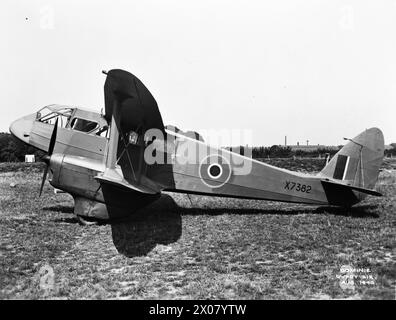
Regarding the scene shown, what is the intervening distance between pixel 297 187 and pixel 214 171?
234 cm

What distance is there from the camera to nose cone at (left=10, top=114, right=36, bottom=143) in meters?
8.99

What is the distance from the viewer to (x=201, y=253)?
617cm

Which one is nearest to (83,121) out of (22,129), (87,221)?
(22,129)

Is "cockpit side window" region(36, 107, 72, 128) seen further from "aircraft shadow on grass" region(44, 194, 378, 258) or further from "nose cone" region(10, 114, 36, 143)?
"aircraft shadow on grass" region(44, 194, 378, 258)

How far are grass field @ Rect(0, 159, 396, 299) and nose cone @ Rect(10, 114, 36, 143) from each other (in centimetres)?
210

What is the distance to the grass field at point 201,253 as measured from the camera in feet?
15.0

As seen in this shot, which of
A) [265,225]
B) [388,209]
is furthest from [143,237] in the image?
[388,209]

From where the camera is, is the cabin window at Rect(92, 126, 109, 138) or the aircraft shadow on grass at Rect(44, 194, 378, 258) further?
the cabin window at Rect(92, 126, 109, 138)

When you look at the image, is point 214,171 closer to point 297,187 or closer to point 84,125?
point 297,187

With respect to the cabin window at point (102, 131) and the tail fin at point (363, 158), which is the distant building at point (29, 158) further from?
Result: the tail fin at point (363, 158)

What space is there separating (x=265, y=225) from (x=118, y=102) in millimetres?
4396

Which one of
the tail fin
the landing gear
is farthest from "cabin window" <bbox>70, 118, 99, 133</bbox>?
the tail fin

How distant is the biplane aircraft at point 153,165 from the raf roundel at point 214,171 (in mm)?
27

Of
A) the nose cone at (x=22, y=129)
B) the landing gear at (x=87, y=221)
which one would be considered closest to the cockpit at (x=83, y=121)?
the nose cone at (x=22, y=129)
